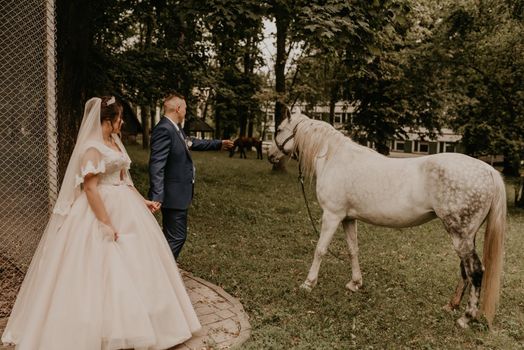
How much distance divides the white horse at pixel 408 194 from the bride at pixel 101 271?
8.65 feet

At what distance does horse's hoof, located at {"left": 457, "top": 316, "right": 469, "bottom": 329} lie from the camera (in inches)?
201

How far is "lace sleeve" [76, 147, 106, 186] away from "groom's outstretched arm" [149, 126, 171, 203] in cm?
73

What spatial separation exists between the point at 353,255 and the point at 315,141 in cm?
171

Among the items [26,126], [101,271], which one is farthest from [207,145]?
[26,126]

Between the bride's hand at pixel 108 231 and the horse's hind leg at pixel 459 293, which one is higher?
the bride's hand at pixel 108 231

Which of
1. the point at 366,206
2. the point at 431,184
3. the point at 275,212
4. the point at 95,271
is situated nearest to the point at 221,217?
the point at 275,212

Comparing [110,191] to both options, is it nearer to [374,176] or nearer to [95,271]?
[95,271]

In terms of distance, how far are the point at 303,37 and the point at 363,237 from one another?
4.68 metres

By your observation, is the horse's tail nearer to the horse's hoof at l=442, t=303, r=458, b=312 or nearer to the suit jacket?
the horse's hoof at l=442, t=303, r=458, b=312

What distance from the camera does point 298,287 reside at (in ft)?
20.2

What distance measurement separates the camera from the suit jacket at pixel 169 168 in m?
4.61

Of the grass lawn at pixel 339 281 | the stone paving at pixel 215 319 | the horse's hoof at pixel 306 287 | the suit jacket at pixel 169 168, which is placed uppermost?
the suit jacket at pixel 169 168

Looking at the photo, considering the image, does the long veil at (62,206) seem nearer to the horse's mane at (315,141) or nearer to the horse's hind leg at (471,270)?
the horse's mane at (315,141)

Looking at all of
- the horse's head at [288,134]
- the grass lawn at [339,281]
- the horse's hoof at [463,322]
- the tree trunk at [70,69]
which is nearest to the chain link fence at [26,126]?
the tree trunk at [70,69]
